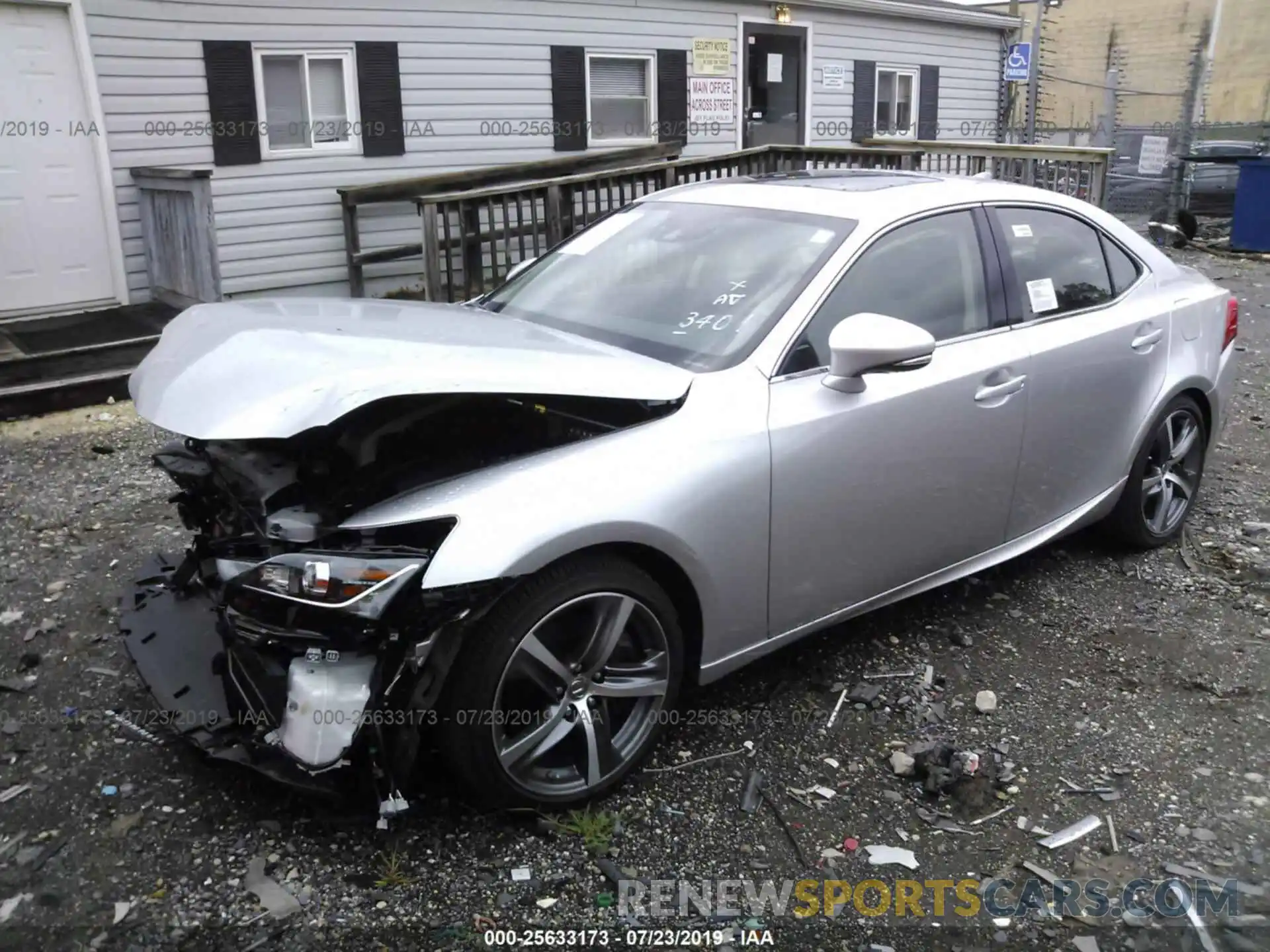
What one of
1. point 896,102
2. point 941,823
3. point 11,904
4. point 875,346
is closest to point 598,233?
point 875,346

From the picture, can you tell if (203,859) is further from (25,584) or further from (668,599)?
(25,584)

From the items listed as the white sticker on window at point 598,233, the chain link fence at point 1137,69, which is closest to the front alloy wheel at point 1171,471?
the white sticker on window at point 598,233

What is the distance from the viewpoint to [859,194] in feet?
12.7

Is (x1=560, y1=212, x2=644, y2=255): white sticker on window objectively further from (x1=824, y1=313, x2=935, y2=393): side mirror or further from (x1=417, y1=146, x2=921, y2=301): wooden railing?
(x1=417, y1=146, x2=921, y2=301): wooden railing

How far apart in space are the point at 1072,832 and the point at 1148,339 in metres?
2.32

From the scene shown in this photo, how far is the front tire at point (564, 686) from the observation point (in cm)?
269

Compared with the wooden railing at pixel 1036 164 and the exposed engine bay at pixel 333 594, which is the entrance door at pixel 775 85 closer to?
the wooden railing at pixel 1036 164

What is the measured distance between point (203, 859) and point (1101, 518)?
3.83 metres

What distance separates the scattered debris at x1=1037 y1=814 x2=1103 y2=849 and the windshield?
165 cm

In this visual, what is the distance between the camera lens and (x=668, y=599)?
3.06 m

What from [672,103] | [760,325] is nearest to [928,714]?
[760,325]

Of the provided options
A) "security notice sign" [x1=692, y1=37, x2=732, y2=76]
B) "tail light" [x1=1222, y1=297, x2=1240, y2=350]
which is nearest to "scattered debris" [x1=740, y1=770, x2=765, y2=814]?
"tail light" [x1=1222, y1=297, x2=1240, y2=350]

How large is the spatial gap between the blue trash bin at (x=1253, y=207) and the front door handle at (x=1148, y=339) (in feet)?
38.1

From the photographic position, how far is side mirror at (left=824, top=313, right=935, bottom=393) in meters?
3.12
